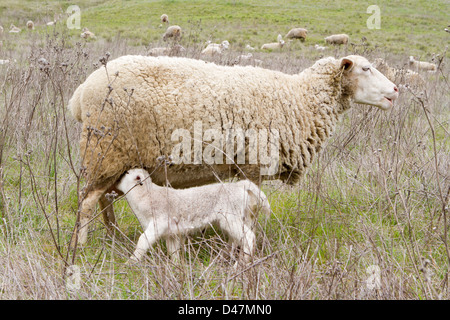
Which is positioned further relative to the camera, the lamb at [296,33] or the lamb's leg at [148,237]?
the lamb at [296,33]

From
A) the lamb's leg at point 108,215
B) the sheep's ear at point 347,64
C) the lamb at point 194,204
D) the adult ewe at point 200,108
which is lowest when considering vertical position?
the lamb's leg at point 108,215

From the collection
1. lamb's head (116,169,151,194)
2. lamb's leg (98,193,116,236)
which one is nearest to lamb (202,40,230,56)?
lamb's leg (98,193,116,236)

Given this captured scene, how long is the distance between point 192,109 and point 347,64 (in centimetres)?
140

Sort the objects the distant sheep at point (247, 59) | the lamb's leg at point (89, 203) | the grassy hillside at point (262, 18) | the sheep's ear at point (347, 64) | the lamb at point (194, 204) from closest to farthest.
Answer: the lamb at point (194, 204) < the lamb's leg at point (89, 203) < the sheep's ear at point (347, 64) < the distant sheep at point (247, 59) < the grassy hillside at point (262, 18)

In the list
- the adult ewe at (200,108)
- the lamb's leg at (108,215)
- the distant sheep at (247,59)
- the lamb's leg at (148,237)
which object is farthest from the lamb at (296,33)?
the lamb's leg at (148,237)

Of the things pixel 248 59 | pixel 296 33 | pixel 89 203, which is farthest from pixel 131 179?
pixel 296 33

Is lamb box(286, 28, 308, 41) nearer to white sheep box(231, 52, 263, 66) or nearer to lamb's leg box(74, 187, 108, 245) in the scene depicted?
white sheep box(231, 52, 263, 66)

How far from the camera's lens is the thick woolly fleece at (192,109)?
3064mm

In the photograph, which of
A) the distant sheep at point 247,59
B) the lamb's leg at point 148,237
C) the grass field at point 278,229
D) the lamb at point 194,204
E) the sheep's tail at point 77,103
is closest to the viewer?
the grass field at point 278,229

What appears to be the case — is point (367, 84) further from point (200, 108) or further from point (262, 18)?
point (262, 18)

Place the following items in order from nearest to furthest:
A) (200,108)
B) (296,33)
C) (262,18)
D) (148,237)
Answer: (148,237), (200,108), (296,33), (262,18)

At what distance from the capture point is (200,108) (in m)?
3.16

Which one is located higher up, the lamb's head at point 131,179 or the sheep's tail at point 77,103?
the sheep's tail at point 77,103

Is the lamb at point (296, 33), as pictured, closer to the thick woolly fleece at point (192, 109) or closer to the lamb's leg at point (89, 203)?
the thick woolly fleece at point (192, 109)
